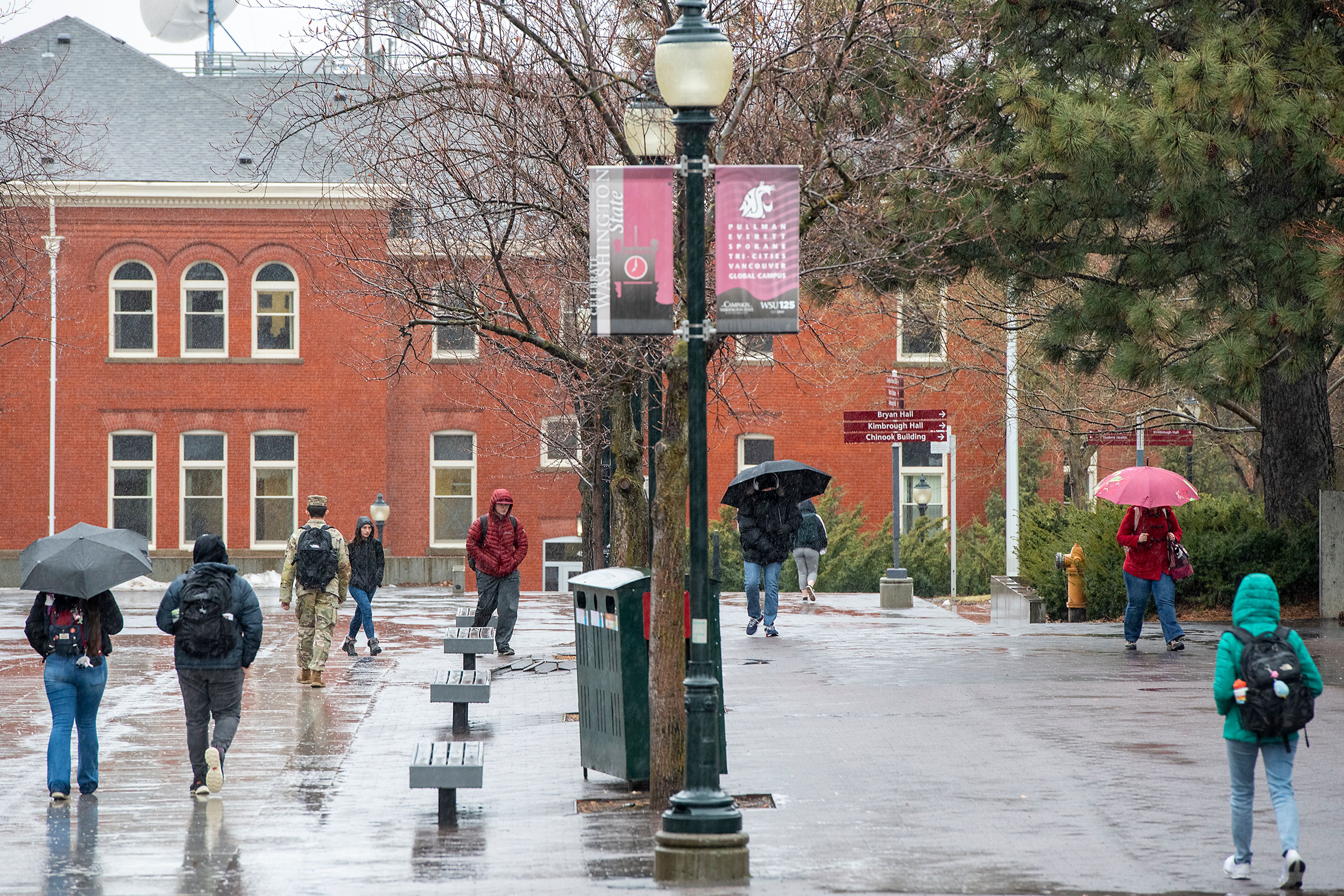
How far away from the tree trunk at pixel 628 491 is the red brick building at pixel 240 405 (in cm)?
2483

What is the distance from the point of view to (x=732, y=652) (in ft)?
53.7

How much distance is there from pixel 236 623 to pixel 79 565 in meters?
1.02

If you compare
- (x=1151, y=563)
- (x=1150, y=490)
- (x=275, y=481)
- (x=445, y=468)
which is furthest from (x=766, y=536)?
(x=275, y=481)

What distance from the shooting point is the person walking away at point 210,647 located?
9.63 metres

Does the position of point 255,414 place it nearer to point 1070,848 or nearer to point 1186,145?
point 1186,145

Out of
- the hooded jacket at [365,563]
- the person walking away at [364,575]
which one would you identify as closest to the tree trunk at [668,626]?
the person walking away at [364,575]

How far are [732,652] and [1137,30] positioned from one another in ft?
25.9

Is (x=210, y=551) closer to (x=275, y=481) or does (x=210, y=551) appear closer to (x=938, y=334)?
(x=938, y=334)

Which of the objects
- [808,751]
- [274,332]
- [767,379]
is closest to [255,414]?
[274,332]

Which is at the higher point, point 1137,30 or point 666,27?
point 1137,30

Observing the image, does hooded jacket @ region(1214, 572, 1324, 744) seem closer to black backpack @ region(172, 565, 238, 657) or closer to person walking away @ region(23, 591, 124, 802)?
black backpack @ region(172, 565, 238, 657)

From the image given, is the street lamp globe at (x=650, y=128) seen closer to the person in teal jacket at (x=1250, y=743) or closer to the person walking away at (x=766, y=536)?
the person in teal jacket at (x=1250, y=743)

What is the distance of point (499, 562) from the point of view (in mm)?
16750

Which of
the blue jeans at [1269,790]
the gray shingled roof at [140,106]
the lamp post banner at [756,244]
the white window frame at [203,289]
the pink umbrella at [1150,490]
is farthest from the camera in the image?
the white window frame at [203,289]
